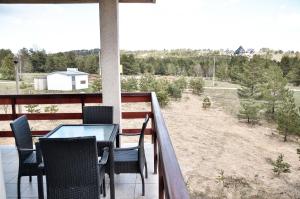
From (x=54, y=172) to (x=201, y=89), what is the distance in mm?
14924

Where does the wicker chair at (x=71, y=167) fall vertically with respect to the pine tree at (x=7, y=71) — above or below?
below

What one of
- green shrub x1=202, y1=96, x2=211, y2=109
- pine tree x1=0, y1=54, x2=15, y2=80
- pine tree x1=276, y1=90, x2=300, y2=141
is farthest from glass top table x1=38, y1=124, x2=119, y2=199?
green shrub x1=202, y1=96, x2=211, y2=109

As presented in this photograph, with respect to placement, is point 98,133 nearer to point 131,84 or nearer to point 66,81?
point 66,81

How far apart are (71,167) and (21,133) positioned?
0.97m

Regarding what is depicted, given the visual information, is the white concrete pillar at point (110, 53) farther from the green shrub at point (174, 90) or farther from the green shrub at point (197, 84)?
the green shrub at point (197, 84)

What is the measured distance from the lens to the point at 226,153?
14570 mm

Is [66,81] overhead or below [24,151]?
overhead

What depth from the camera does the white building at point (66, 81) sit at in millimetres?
7574

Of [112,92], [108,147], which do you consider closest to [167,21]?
[112,92]

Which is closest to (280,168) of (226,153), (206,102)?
(226,153)

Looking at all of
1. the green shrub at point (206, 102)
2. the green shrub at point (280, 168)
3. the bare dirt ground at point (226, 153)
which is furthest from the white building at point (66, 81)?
the green shrub at point (206, 102)

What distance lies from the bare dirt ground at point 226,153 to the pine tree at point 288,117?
80cm

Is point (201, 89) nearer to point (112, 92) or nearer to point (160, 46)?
point (160, 46)

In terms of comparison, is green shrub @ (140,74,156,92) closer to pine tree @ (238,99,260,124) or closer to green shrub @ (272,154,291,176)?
pine tree @ (238,99,260,124)
